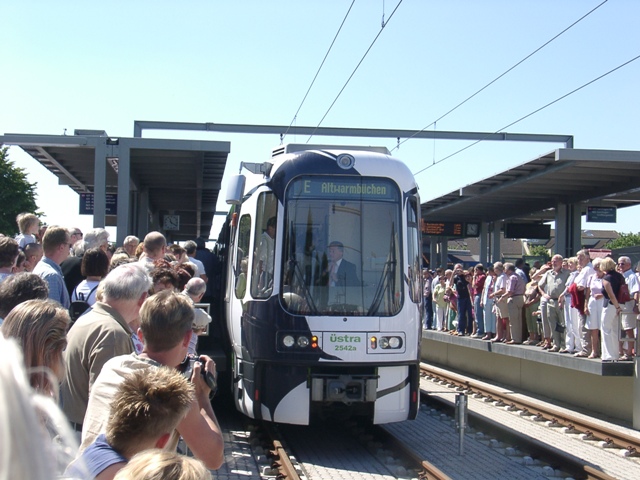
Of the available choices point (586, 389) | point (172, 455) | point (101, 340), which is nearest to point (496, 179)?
point (586, 389)

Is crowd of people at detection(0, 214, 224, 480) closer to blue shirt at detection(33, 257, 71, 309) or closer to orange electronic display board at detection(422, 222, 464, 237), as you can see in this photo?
blue shirt at detection(33, 257, 71, 309)

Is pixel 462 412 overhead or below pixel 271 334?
below

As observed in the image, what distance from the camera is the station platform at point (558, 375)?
41.2 ft

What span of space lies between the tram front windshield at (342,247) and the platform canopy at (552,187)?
6.82 metres

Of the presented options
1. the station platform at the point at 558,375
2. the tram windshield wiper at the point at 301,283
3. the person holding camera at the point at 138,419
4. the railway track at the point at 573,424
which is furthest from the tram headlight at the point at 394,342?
the person holding camera at the point at 138,419

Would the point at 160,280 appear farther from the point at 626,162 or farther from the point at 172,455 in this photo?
the point at 626,162

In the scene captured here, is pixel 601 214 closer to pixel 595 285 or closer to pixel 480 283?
pixel 480 283

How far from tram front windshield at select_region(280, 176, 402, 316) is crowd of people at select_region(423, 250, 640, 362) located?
14.5 ft

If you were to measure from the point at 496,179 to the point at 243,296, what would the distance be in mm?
10382

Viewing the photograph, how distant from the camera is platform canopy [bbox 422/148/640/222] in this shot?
15.4 meters

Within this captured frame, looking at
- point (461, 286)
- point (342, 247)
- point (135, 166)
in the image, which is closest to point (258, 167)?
point (342, 247)

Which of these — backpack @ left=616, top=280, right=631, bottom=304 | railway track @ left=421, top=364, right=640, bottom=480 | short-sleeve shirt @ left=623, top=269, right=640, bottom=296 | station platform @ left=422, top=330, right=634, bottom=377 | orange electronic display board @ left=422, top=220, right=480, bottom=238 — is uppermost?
orange electronic display board @ left=422, top=220, right=480, bottom=238

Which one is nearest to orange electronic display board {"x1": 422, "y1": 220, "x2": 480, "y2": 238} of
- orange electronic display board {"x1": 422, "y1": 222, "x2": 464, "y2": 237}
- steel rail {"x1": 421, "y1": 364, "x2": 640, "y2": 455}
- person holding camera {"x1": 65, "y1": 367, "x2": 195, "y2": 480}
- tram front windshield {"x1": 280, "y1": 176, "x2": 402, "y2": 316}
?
orange electronic display board {"x1": 422, "y1": 222, "x2": 464, "y2": 237}

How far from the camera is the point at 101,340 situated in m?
4.29
